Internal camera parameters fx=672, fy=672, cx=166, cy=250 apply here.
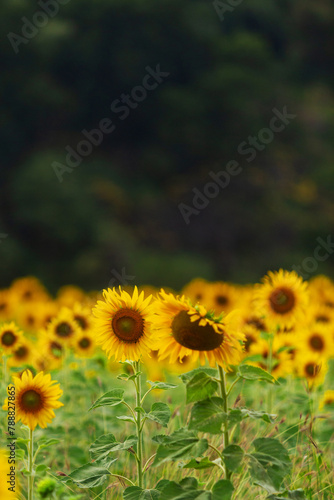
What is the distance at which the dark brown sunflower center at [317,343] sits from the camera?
165 inches

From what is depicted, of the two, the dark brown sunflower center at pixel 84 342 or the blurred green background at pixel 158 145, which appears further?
the blurred green background at pixel 158 145

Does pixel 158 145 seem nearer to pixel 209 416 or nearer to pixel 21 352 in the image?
pixel 21 352

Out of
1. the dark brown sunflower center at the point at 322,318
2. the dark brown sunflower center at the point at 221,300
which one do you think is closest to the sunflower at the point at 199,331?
the dark brown sunflower center at the point at 322,318

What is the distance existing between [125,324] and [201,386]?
1.32 feet

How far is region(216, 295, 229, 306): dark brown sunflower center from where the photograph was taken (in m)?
5.40

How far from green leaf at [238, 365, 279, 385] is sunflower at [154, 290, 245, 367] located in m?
0.05

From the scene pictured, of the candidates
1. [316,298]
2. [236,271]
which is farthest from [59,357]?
[236,271]

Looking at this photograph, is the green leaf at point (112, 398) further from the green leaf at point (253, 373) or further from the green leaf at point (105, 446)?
the green leaf at point (253, 373)

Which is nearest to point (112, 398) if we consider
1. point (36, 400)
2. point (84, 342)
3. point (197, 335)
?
point (36, 400)

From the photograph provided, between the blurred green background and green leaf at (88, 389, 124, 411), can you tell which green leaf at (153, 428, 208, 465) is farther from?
the blurred green background

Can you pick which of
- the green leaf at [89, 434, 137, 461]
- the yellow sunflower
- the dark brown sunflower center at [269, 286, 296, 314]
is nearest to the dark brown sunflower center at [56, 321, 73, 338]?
the dark brown sunflower center at [269, 286, 296, 314]

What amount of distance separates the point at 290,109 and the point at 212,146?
7.51 feet

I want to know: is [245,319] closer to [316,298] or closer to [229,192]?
[316,298]

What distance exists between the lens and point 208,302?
17.6ft
